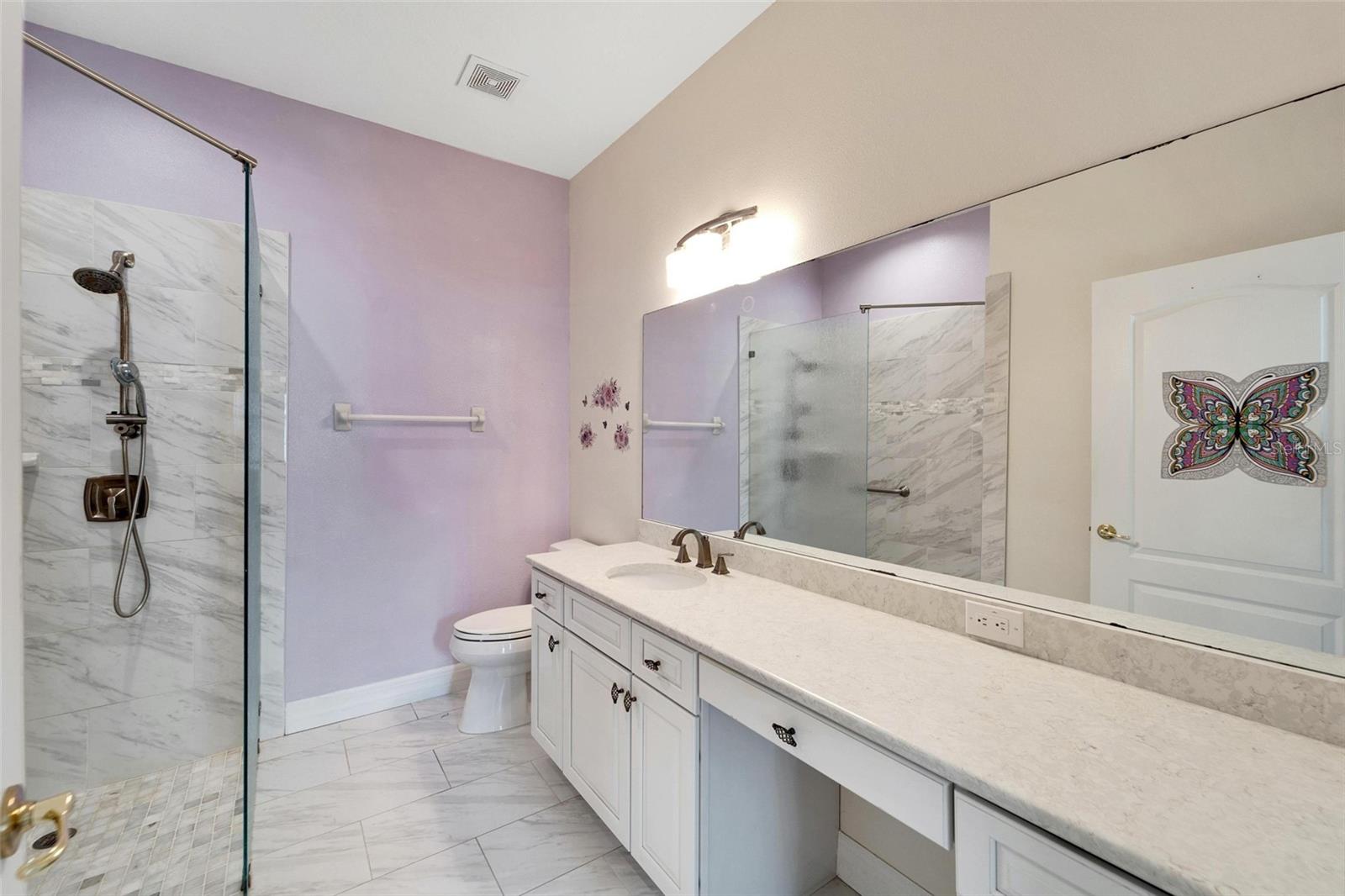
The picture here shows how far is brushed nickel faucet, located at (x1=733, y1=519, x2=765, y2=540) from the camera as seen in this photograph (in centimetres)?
199

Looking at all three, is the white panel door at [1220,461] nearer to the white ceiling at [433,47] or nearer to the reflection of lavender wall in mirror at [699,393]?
the reflection of lavender wall in mirror at [699,393]

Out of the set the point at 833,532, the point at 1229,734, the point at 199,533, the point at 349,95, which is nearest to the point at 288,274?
the point at 349,95

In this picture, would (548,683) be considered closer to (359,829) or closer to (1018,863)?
(359,829)

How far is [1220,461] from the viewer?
100 cm

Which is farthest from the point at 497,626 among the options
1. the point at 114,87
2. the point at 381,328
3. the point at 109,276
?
the point at 114,87

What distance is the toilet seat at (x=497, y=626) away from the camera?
235 cm

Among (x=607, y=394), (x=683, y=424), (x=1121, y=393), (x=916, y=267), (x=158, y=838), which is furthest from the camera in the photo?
(x=607, y=394)

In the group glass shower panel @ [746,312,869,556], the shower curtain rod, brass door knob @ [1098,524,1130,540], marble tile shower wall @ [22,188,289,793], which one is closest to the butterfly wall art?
brass door knob @ [1098,524,1130,540]

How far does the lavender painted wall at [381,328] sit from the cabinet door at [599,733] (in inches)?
46.0

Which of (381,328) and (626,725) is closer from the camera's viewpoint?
(626,725)

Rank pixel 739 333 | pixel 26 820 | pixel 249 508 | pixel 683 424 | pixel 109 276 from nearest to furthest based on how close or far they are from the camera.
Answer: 1. pixel 26 820
2. pixel 249 508
3. pixel 109 276
4. pixel 739 333
5. pixel 683 424

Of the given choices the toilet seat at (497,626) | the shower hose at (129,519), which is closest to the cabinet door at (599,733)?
the toilet seat at (497,626)

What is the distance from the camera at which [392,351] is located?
2594 millimetres

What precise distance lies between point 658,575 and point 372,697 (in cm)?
153
